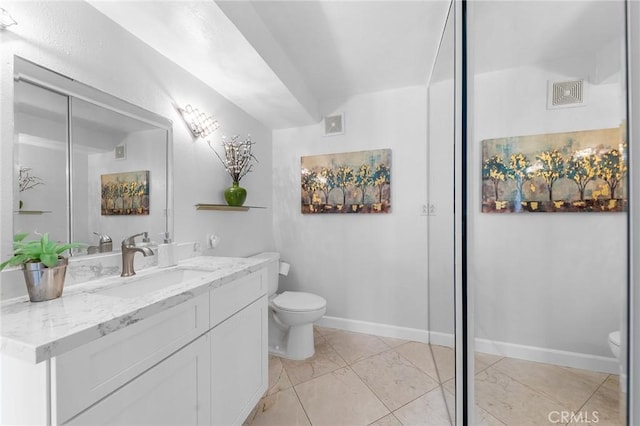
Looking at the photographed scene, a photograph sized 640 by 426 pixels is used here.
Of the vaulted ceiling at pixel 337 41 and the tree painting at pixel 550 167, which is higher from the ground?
the vaulted ceiling at pixel 337 41

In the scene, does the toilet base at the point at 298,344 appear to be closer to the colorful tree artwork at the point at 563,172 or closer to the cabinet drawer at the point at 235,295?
the cabinet drawer at the point at 235,295

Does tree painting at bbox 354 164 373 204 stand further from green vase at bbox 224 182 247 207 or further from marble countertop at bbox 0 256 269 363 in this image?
marble countertop at bbox 0 256 269 363

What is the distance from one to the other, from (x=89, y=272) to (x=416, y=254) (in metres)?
2.30

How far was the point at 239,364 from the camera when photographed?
1.36 metres

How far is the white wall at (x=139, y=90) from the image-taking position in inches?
38.9

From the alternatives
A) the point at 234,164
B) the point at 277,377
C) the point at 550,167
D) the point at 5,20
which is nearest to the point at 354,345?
the point at 277,377

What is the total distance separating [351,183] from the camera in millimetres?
2613

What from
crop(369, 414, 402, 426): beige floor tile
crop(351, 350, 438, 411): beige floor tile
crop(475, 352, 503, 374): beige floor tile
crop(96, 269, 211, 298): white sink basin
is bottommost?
crop(369, 414, 402, 426): beige floor tile

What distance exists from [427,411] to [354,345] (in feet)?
2.79

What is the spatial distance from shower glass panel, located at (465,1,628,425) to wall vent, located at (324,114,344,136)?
1758 mm

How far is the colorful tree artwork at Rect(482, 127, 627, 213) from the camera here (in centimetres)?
45

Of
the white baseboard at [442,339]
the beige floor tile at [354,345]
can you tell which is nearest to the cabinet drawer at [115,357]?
the white baseboard at [442,339]

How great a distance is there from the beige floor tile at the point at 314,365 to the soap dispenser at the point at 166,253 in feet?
3.86

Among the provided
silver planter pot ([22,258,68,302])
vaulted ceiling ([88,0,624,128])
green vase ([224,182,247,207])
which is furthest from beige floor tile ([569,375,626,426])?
green vase ([224,182,247,207])
